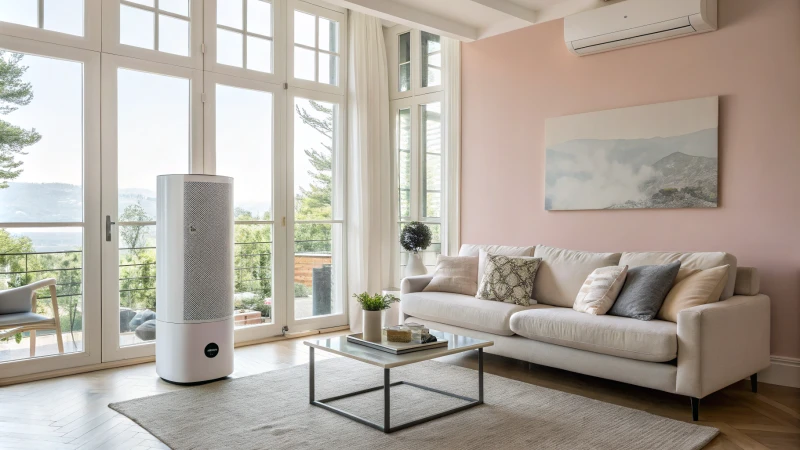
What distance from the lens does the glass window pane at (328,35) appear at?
5.79 m

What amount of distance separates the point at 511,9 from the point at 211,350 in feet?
11.0

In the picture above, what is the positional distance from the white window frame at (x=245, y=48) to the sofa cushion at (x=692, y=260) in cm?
329

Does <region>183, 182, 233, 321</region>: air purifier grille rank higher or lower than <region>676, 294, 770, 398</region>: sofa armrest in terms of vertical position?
higher

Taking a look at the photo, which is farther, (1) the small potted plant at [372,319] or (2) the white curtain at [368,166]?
(2) the white curtain at [368,166]

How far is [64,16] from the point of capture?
4.19m

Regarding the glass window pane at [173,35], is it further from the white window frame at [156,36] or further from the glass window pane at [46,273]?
the glass window pane at [46,273]

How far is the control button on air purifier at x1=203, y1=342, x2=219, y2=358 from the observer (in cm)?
392

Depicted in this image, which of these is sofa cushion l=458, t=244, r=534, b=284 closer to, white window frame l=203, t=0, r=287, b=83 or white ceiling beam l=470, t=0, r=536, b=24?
white ceiling beam l=470, t=0, r=536, b=24

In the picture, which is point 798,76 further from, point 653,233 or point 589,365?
point 589,365

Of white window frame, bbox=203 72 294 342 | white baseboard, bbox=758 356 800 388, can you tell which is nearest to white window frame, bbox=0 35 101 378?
white window frame, bbox=203 72 294 342

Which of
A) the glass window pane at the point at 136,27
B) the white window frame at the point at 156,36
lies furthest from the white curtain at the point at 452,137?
the glass window pane at the point at 136,27

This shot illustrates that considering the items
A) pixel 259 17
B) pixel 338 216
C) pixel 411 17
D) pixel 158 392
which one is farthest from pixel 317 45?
pixel 158 392

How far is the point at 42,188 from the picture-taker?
412 centimetres

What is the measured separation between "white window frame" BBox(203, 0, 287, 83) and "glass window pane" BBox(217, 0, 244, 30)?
0.05m
